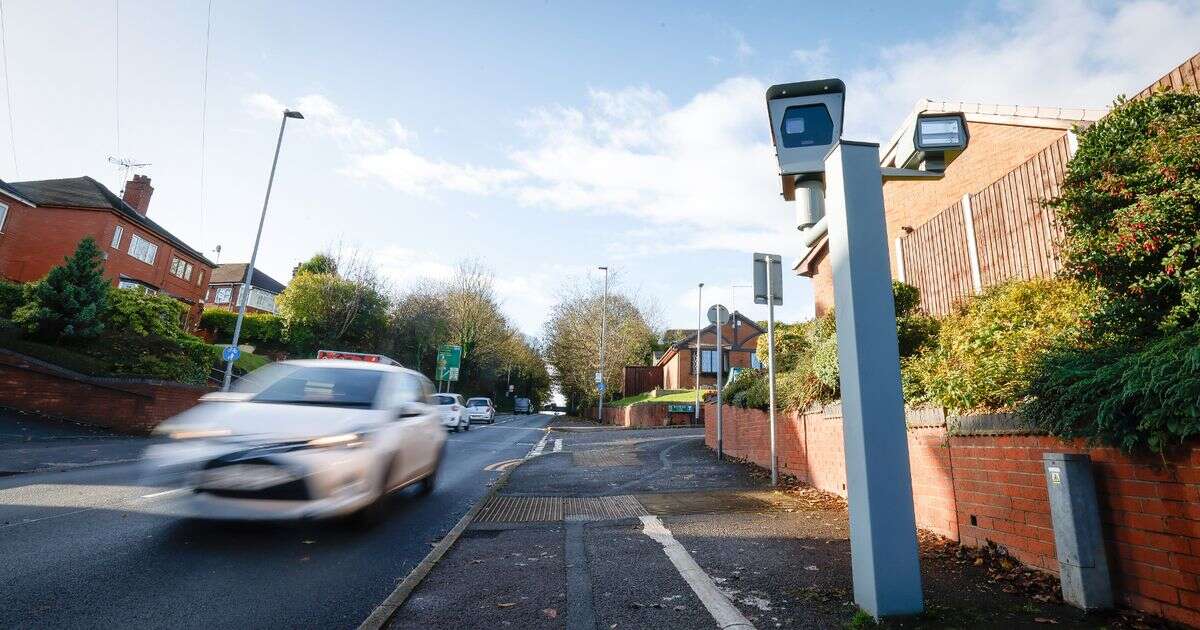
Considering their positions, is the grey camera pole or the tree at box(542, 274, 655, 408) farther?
the tree at box(542, 274, 655, 408)

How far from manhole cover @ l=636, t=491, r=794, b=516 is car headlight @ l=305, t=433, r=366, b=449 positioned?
3.20 meters

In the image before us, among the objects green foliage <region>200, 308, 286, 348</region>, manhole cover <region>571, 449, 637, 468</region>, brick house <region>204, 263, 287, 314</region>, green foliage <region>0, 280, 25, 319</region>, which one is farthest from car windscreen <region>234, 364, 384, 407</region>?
brick house <region>204, 263, 287, 314</region>

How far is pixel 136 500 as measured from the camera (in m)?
6.00

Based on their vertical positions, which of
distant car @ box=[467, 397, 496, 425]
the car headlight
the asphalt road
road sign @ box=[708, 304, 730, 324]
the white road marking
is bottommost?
the asphalt road

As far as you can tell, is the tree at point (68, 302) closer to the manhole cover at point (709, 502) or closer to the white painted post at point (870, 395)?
the manhole cover at point (709, 502)

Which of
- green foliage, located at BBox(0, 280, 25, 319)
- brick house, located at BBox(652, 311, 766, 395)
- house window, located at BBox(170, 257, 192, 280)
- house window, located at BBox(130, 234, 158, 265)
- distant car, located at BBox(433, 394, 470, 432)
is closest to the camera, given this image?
green foliage, located at BBox(0, 280, 25, 319)

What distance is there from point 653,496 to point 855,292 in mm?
4920

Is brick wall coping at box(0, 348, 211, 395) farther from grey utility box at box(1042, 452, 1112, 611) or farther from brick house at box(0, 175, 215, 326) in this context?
grey utility box at box(1042, 452, 1112, 611)

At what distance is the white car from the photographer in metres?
4.30

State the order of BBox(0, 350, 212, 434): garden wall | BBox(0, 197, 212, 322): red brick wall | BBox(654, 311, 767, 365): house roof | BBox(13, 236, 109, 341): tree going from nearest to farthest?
BBox(0, 350, 212, 434): garden wall
BBox(13, 236, 109, 341): tree
BBox(0, 197, 212, 322): red brick wall
BBox(654, 311, 767, 365): house roof

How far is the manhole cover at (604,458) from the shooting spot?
11157mm

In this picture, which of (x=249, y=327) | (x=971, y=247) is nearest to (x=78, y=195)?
(x=249, y=327)

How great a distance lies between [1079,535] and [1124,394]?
88 cm

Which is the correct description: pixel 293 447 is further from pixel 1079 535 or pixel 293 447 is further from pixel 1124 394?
pixel 1124 394
